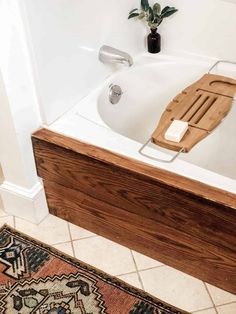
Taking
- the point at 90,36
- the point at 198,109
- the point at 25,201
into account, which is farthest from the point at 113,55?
the point at 25,201

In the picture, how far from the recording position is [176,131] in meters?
1.61

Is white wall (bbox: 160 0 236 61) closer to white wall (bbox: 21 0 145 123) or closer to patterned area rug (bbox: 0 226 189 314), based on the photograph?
white wall (bbox: 21 0 145 123)

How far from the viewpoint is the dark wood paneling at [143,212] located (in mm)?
1448

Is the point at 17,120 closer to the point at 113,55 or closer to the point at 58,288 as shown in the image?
the point at 113,55

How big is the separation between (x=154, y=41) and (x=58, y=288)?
3.61 feet

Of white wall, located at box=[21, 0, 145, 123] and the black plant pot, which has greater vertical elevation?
the black plant pot

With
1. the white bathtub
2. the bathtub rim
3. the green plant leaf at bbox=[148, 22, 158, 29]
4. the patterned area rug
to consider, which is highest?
the green plant leaf at bbox=[148, 22, 158, 29]

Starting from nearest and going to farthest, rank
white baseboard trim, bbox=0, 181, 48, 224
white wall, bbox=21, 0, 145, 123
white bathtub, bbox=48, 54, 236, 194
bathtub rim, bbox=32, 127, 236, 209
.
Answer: bathtub rim, bbox=32, 127, 236, 209 < white wall, bbox=21, 0, 145, 123 < white baseboard trim, bbox=0, 181, 48, 224 < white bathtub, bbox=48, 54, 236, 194

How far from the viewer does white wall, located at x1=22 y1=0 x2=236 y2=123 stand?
1548mm

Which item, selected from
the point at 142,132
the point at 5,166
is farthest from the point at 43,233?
the point at 142,132

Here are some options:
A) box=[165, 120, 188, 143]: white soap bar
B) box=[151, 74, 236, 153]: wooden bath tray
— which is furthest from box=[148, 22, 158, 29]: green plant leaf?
box=[165, 120, 188, 143]: white soap bar

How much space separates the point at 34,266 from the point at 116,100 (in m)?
0.73

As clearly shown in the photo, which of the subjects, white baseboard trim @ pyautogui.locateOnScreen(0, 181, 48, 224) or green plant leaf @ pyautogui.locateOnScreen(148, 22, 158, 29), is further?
green plant leaf @ pyautogui.locateOnScreen(148, 22, 158, 29)

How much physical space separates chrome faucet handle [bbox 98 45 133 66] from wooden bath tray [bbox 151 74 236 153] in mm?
246
